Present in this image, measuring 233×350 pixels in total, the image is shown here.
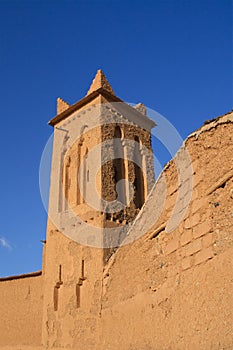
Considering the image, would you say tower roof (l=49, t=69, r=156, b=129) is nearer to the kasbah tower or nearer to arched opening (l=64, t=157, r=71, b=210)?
the kasbah tower

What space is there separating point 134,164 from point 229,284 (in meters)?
7.26

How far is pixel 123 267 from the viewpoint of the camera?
6.69 meters

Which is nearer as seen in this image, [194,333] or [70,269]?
[194,333]

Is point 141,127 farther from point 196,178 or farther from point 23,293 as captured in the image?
point 196,178

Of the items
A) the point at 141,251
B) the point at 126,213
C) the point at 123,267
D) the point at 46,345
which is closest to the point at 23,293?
the point at 46,345

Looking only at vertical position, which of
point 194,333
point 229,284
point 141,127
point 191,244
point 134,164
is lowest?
point 194,333

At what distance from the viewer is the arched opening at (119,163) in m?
9.95

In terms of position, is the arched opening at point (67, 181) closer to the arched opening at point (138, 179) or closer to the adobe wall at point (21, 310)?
the arched opening at point (138, 179)

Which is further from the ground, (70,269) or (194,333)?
(70,269)

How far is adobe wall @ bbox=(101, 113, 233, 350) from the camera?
385 cm

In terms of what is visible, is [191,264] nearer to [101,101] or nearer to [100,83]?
[101,101]

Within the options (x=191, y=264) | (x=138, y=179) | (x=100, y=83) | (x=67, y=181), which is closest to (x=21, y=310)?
(x=67, y=181)

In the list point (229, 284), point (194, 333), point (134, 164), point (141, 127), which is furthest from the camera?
point (141, 127)

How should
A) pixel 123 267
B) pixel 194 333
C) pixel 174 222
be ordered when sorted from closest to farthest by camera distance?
pixel 194 333 → pixel 174 222 → pixel 123 267
